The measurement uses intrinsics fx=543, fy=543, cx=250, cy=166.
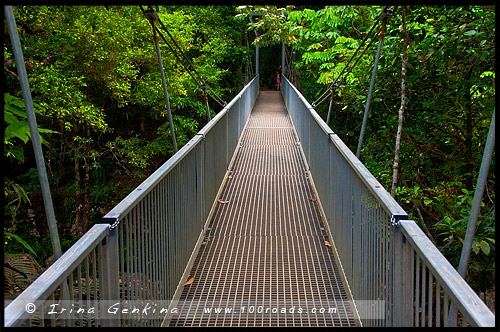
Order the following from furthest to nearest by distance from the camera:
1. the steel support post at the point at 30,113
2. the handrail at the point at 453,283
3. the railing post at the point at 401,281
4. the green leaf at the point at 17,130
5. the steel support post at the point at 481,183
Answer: the green leaf at the point at 17,130 → the steel support post at the point at 30,113 → the steel support post at the point at 481,183 → the railing post at the point at 401,281 → the handrail at the point at 453,283

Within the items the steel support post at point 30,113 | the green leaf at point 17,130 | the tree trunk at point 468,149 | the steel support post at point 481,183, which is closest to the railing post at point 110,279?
the steel support post at point 30,113

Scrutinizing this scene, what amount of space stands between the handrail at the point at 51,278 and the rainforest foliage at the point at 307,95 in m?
1.66

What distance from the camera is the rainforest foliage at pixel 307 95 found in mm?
6180

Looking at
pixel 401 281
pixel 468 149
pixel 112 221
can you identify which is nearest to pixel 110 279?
pixel 112 221

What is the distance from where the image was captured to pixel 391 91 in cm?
782

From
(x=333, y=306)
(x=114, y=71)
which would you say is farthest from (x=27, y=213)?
(x=333, y=306)

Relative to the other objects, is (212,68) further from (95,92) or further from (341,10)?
(341,10)

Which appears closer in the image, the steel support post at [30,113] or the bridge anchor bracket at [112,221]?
the bridge anchor bracket at [112,221]

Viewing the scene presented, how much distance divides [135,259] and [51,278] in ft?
3.40

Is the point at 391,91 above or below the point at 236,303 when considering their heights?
above

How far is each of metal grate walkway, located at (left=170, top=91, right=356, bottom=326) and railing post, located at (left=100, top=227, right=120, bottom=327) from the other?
1.24m

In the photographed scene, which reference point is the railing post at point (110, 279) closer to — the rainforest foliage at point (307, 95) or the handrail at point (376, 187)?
the handrail at point (376, 187)

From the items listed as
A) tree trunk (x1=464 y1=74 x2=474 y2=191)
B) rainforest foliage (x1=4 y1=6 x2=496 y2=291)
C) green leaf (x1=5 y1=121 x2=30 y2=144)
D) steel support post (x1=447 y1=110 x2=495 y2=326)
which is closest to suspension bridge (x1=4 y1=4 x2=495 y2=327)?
steel support post (x1=447 y1=110 x2=495 y2=326)

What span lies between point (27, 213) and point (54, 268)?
1524cm
